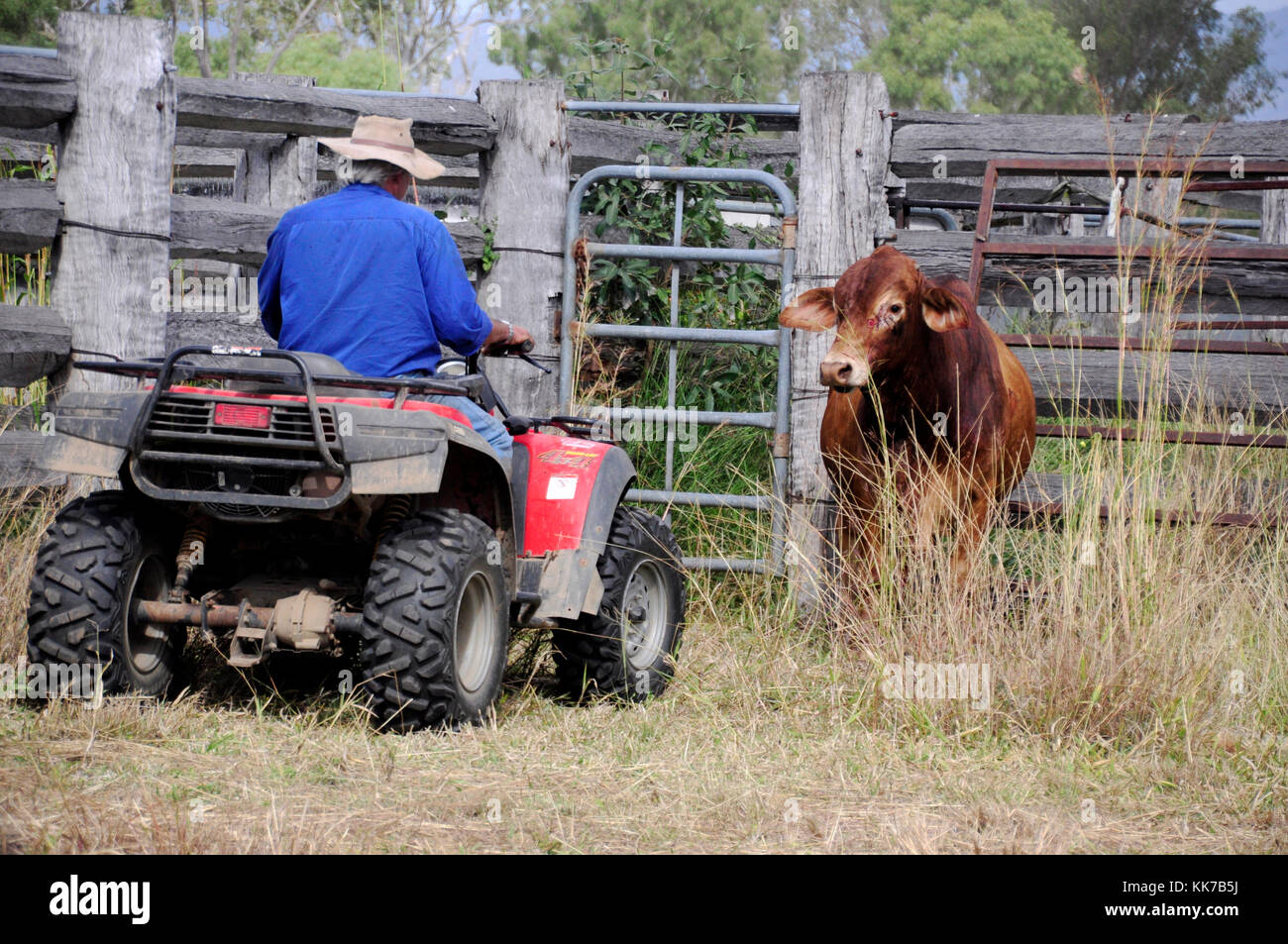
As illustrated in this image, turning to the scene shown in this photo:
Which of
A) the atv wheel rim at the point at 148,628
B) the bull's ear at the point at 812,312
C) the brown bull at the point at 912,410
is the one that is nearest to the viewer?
the atv wheel rim at the point at 148,628

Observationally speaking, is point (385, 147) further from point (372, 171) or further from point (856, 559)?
point (856, 559)

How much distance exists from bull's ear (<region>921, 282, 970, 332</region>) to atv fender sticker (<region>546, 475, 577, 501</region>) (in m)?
1.59

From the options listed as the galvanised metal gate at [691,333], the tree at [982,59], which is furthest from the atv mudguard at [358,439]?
the tree at [982,59]

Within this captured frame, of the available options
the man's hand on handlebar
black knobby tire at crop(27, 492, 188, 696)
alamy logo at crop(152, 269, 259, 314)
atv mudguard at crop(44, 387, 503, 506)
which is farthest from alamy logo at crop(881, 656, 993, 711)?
alamy logo at crop(152, 269, 259, 314)

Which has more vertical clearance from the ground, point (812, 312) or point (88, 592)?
point (812, 312)

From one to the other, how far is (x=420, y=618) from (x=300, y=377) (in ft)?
2.66

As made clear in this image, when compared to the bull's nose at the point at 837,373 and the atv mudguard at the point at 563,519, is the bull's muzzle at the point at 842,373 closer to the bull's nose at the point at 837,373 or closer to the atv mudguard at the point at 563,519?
the bull's nose at the point at 837,373

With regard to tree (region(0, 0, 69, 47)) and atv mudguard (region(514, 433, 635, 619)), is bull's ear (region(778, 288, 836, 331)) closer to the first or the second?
atv mudguard (region(514, 433, 635, 619))

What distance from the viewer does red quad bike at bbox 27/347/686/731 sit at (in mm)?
4195

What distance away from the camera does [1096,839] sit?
3809mm

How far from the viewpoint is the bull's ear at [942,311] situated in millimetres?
5480

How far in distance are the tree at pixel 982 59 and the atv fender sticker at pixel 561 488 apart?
3047 cm

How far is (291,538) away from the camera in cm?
461
